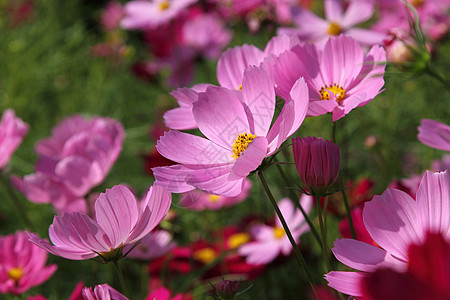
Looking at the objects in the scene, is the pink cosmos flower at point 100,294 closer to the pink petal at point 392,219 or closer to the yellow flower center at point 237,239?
the pink petal at point 392,219

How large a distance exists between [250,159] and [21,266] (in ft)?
1.09

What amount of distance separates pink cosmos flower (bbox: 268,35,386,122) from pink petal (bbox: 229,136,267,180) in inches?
1.9

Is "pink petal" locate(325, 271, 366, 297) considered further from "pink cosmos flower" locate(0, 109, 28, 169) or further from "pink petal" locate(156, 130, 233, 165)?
"pink cosmos flower" locate(0, 109, 28, 169)

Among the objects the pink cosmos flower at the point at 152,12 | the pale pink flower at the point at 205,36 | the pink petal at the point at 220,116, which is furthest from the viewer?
the pale pink flower at the point at 205,36

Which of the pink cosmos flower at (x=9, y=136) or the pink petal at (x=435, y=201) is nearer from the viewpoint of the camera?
the pink petal at (x=435, y=201)

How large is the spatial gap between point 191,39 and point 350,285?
40.4 inches

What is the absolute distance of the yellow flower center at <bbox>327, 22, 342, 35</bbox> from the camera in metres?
0.79

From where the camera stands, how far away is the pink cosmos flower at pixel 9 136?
571 mm

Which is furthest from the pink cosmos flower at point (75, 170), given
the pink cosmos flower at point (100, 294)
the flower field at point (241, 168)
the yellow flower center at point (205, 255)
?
the pink cosmos flower at point (100, 294)

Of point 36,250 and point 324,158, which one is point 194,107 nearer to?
point 324,158

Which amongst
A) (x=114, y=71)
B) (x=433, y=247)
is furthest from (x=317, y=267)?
(x=114, y=71)

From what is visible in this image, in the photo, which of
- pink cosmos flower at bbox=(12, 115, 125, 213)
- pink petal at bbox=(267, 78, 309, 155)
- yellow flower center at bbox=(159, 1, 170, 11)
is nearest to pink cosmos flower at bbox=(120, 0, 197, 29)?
yellow flower center at bbox=(159, 1, 170, 11)

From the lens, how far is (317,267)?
2.47 feet

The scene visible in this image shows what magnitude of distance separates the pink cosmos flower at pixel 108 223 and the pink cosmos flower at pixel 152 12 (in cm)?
73
